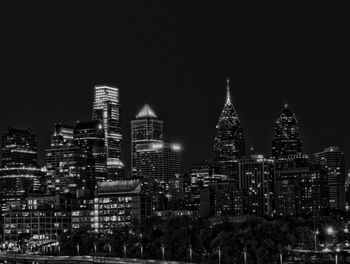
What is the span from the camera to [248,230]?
112062 millimetres

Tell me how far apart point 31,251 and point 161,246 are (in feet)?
203

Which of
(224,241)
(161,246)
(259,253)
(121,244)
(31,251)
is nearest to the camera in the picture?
(259,253)

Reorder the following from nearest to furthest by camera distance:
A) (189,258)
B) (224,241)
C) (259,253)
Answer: (259,253) < (224,241) < (189,258)

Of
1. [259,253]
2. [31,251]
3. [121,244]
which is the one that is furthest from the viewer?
[31,251]

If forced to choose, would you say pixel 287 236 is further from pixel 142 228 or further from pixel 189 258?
pixel 142 228

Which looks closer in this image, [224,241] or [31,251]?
[224,241]

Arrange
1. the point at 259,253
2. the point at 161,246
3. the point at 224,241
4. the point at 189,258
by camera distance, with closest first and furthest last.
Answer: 1. the point at 259,253
2. the point at 224,241
3. the point at 189,258
4. the point at 161,246

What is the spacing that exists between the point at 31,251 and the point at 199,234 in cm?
7041

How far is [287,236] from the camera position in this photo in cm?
11400

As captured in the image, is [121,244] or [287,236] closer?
[287,236]

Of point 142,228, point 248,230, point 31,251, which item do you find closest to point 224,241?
point 248,230

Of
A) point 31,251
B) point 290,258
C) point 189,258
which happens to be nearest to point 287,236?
point 290,258

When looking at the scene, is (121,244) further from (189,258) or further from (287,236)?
(287,236)

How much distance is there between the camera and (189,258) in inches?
4887
